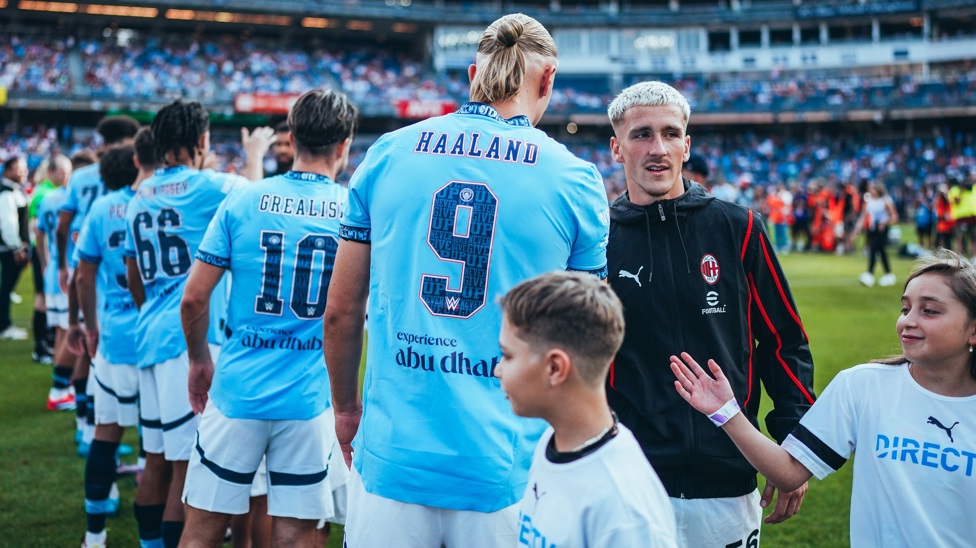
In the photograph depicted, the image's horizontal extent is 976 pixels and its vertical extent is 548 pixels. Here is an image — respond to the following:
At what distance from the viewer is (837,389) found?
2738 mm

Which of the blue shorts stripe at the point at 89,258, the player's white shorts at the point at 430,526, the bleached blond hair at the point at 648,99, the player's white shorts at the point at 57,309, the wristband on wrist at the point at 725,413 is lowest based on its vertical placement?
the player's white shorts at the point at 57,309

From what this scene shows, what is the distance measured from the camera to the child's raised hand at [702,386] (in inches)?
103

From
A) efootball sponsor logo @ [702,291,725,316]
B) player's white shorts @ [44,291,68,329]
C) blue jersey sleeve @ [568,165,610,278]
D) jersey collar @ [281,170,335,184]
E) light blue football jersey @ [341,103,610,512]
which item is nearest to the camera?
light blue football jersey @ [341,103,610,512]

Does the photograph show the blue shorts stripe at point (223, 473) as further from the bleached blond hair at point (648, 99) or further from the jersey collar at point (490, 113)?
the bleached blond hair at point (648, 99)

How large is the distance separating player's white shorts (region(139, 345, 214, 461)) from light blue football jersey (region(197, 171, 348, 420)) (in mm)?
766

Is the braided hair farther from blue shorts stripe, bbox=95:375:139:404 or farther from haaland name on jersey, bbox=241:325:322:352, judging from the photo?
blue shorts stripe, bbox=95:375:139:404

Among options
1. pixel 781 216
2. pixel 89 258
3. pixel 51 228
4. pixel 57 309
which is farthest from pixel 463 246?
pixel 781 216

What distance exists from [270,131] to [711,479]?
3394mm

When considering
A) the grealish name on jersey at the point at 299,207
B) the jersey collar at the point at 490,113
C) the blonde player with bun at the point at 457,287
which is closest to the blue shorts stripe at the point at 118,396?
the grealish name on jersey at the point at 299,207

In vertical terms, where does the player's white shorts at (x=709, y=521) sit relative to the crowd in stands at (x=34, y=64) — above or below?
below

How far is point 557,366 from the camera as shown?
6.41 ft

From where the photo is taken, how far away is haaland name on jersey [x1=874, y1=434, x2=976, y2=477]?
2512 mm

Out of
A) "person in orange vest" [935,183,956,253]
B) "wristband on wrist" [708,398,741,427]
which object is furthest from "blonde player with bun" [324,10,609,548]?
"person in orange vest" [935,183,956,253]

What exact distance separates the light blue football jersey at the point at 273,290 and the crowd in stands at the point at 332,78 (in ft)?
140
